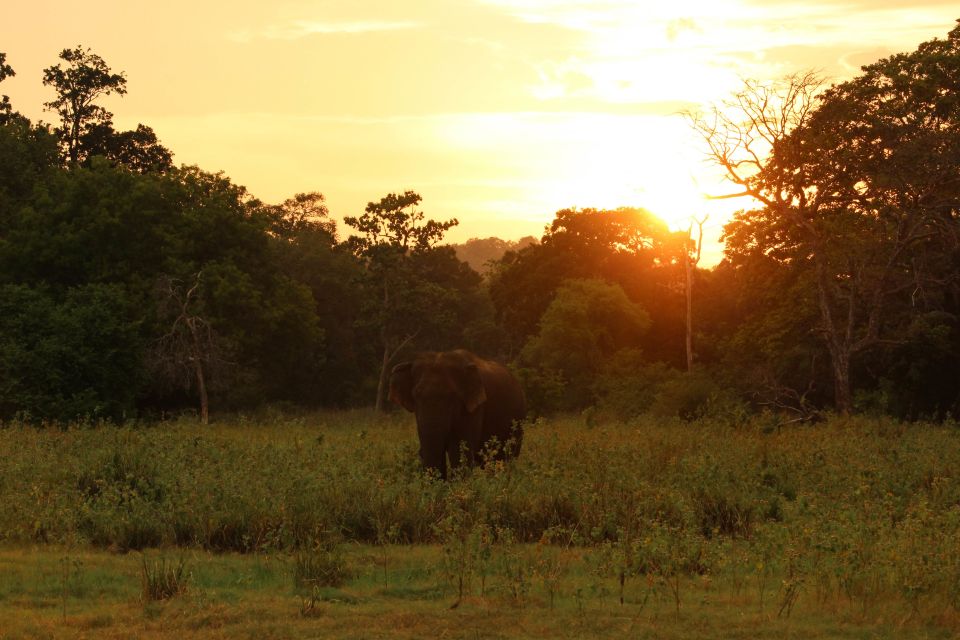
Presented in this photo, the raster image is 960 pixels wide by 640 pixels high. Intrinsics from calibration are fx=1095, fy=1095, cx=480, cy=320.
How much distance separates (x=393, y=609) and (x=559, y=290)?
138 ft

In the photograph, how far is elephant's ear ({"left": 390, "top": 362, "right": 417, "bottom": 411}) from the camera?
17500 millimetres

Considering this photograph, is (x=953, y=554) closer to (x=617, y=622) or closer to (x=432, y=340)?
(x=617, y=622)

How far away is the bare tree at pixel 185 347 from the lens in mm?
33938

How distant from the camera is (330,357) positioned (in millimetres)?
56406

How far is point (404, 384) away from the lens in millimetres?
17531

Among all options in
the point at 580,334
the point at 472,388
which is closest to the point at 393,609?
the point at 472,388

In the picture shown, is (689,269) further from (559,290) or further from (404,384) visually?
(404,384)

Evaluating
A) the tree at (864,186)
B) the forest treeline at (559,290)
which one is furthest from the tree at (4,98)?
the tree at (864,186)

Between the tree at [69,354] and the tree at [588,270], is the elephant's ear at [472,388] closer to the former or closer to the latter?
the tree at [69,354]

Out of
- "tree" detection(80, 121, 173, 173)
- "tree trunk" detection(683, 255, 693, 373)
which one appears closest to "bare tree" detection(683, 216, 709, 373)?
"tree trunk" detection(683, 255, 693, 373)

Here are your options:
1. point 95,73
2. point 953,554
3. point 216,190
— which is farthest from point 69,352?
point 953,554

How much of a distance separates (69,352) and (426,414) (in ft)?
61.5

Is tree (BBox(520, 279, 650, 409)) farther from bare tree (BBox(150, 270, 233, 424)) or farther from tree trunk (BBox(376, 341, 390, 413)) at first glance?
bare tree (BBox(150, 270, 233, 424))

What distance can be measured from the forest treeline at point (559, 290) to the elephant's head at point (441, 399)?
10351 millimetres
